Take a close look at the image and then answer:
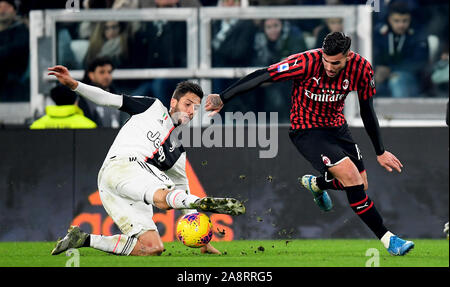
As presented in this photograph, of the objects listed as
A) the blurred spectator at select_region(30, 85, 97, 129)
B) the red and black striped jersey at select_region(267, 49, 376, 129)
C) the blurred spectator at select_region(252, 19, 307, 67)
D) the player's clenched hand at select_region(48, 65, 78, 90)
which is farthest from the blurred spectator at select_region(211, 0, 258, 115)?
the player's clenched hand at select_region(48, 65, 78, 90)

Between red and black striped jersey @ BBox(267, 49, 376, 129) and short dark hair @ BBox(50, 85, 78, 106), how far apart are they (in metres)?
3.44

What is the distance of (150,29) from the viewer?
1366cm

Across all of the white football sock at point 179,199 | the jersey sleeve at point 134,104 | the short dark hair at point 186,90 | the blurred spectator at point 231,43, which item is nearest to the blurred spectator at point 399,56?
the blurred spectator at point 231,43

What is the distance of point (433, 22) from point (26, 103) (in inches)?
203

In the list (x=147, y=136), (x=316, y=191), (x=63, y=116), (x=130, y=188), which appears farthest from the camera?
(x=63, y=116)

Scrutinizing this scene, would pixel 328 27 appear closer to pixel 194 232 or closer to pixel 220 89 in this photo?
pixel 220 89

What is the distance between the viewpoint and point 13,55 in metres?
13.6

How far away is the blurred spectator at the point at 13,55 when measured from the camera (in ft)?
44.3

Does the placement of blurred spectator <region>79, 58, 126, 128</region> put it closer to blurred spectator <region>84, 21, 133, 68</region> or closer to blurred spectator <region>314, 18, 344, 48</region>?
blurred spectator <region>84, 21, 133, 68</region>

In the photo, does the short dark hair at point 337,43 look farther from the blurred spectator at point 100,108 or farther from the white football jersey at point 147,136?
the blurred spectator at point 100,108

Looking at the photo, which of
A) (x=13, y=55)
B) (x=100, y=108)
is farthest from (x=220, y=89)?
(x=13, y=55)

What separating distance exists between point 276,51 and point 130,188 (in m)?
4.46

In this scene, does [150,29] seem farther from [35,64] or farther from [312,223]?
[312,223]

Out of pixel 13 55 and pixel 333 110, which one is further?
pixel 13 55
